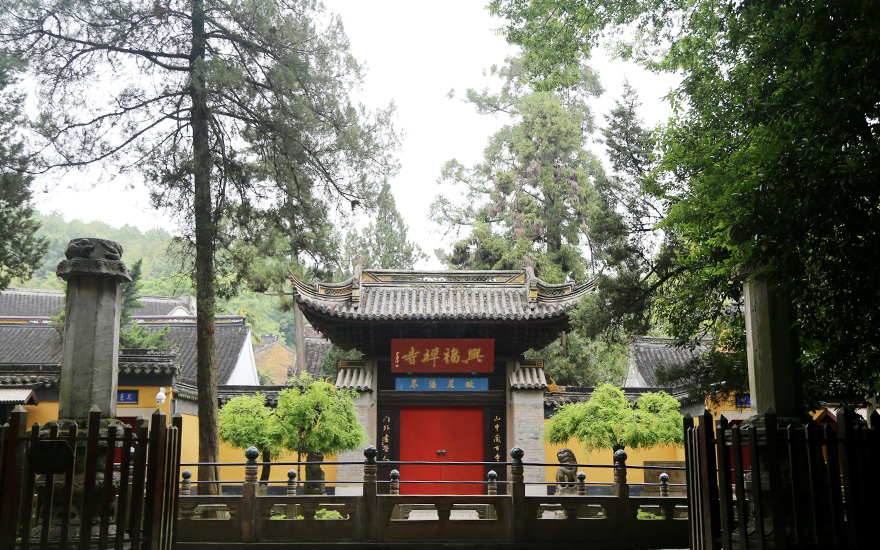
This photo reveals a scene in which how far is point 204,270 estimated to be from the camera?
36.0 ft

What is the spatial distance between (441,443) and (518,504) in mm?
5447

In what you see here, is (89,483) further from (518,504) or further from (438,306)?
(438,306)

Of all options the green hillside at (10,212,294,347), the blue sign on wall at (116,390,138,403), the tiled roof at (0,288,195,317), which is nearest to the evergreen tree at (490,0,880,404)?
the blue sign on wall at (116,390,138,403)

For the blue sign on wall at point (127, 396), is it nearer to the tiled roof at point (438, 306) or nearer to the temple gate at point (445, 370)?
the tiled roof at point (438, 306)

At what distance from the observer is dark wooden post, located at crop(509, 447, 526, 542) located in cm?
902

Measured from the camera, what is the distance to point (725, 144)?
19.0ft

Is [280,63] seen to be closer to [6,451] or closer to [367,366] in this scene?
[367,366]

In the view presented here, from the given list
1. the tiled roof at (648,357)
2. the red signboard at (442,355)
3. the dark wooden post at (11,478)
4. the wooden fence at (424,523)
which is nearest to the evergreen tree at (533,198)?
the tiled roof at (648,357)

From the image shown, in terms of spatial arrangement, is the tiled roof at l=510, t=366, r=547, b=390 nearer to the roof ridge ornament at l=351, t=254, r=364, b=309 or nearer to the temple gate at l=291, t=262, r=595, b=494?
the temple gate at l=291, t=262, r=595, b=494

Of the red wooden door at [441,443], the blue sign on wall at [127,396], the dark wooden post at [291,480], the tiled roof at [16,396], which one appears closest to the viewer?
the dark wooden post at [291,480]

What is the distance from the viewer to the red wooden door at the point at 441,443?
1432 cm

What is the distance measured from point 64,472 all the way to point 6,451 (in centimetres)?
38

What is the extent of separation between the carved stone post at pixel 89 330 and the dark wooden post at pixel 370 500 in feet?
12.2

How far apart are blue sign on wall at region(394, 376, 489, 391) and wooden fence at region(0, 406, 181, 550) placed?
A: 9.23 m
